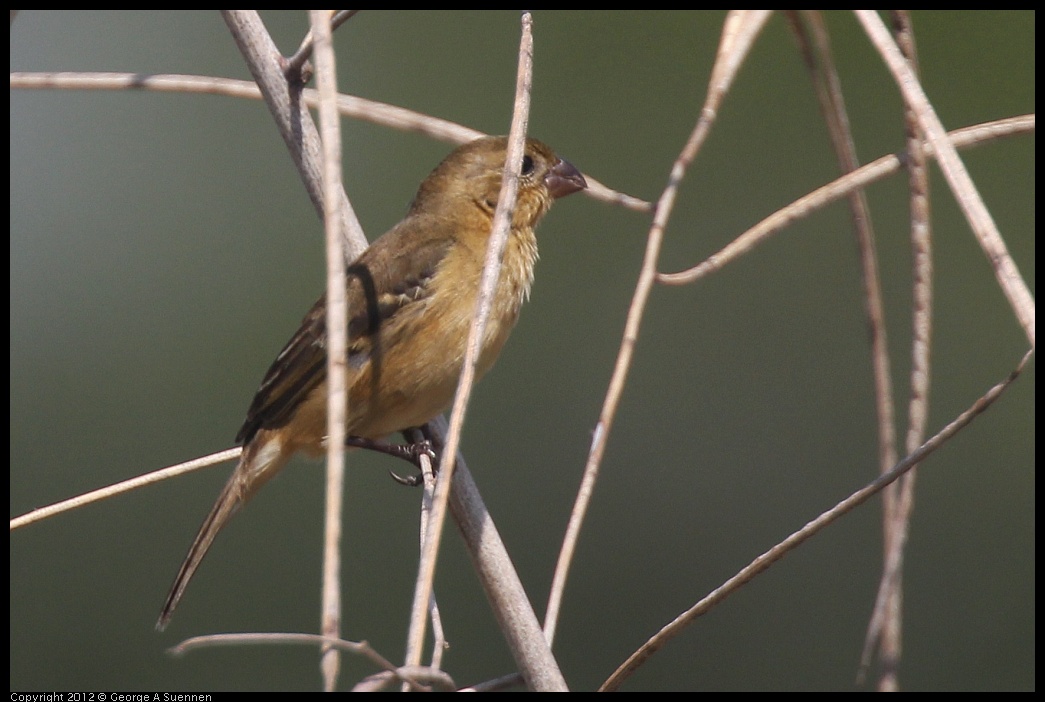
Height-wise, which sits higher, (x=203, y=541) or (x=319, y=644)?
(x=203, y=541)

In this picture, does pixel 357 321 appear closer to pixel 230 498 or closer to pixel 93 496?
pixel 230 498

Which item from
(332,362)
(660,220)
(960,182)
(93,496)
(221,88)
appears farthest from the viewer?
(221,88)

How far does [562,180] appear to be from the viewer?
3.88 metres

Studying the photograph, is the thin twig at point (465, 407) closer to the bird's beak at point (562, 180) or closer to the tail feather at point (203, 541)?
the tail feather at point (203, 541)

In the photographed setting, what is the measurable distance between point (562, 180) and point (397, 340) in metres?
0.80

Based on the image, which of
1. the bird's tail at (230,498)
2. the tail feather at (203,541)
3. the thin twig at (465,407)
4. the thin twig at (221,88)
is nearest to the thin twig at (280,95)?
the thin twig at (221,88)

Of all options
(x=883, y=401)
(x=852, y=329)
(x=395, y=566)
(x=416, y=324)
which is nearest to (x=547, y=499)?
(x=395, y=566)

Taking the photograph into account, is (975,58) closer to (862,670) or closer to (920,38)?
(920,38)

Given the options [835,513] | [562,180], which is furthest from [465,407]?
[562,180]

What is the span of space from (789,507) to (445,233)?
9.49 ft

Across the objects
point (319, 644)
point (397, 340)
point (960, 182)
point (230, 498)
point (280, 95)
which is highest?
point (280, 95)

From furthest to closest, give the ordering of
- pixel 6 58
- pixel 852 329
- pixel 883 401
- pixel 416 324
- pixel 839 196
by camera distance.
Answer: pixel 852 329, pixel 416 324, pixel 6 58, pixel 883 401, pixel 839 196

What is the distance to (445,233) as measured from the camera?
3820mm

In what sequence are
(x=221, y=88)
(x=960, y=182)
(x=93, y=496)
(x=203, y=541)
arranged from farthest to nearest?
(x=203, y=541), (x=221, y=88), (x=93, y=496), (x=960, y=182)
